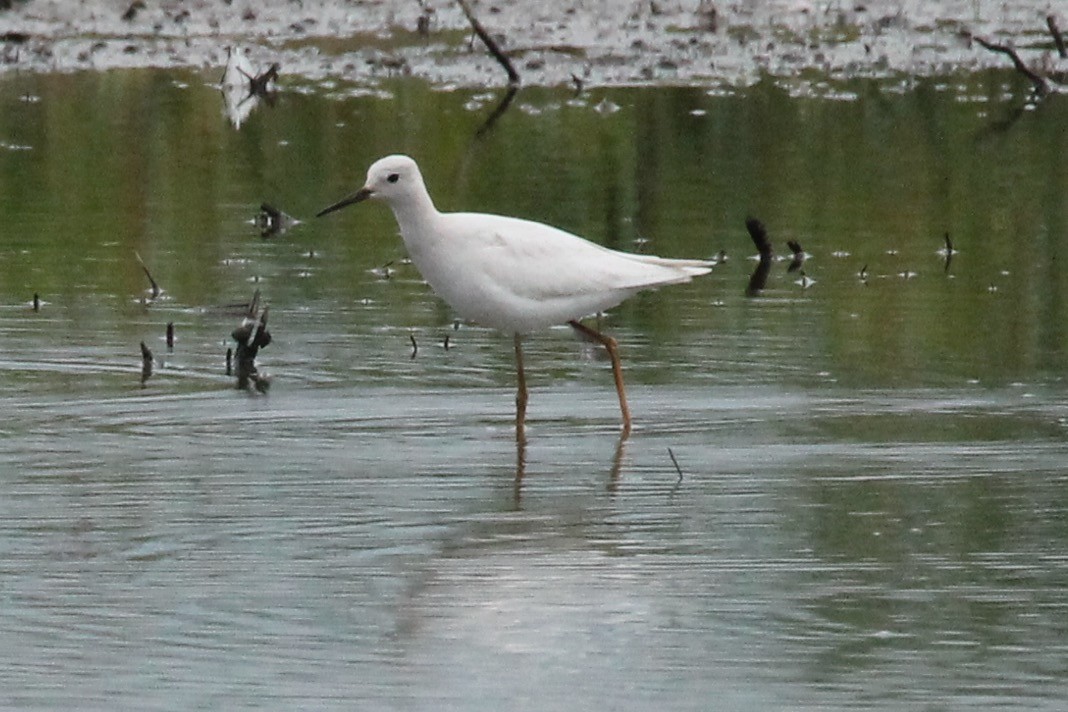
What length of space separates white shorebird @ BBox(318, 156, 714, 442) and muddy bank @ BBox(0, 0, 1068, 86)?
1405 centimetres

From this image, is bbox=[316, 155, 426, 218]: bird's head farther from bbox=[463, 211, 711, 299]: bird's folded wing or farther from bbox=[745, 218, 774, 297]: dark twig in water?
bbox=[745, 218, 774, 297]: dark twig in water

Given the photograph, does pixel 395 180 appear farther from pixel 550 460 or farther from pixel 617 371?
pixel 550 460

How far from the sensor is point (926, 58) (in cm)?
2566

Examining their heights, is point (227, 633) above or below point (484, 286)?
below

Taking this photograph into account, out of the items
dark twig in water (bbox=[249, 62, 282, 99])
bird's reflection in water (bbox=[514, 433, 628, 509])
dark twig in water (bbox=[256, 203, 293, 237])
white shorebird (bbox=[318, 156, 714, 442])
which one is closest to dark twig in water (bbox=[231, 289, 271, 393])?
white shorebird (bbox=[318, 156, 714, 442])

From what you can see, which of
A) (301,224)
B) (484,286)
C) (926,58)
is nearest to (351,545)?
(484,286)

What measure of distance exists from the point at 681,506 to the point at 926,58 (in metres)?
18.4

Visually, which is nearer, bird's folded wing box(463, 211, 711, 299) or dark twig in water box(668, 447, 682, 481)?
dark twig in water box(668, 447, 682, 481)

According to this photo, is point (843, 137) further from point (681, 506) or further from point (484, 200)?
point (681, 506)

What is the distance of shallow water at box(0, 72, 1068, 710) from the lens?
6.20m

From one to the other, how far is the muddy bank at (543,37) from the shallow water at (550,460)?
803 centimetres

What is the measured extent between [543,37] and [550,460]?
19482 mm

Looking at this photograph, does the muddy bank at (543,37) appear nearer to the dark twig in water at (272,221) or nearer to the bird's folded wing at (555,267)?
the dark twig in water at (272,221)

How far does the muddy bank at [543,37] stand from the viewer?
82.1ft
